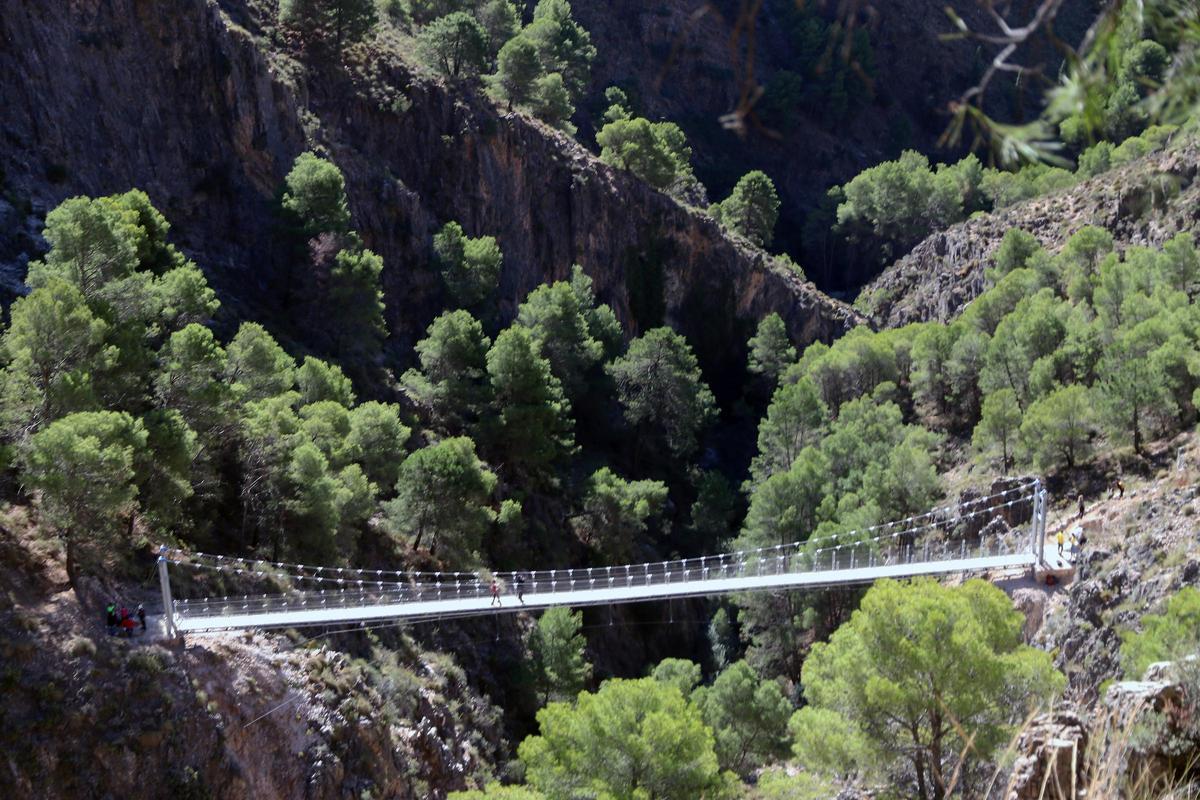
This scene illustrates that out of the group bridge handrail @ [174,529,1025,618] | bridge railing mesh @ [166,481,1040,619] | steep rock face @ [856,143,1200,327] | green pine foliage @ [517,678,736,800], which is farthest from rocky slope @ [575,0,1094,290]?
green pine foliage @ [517,678,736,800]

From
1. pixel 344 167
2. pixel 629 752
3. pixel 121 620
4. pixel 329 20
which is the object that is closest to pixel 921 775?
pixel 629 752

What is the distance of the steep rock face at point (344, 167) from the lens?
40.2m

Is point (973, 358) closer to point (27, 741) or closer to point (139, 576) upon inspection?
point (139, 576)

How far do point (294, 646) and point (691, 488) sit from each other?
2661cm

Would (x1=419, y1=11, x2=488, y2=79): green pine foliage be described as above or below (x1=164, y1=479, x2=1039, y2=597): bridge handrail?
above

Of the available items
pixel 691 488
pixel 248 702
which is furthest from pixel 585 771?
pixel 691 488

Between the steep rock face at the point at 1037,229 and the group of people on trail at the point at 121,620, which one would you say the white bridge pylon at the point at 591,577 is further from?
the steep rock face at the point at 1037,229

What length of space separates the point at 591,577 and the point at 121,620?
1256 centimetres

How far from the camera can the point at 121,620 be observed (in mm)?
21984

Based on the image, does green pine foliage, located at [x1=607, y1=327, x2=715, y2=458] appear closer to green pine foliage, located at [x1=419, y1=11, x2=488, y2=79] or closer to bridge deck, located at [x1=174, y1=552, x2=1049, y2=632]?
green pine foliage, located at [x1=419, y1=11, x2=488, y2=79]

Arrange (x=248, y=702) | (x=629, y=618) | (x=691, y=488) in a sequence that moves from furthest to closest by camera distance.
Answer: (x=691, y=488) < (x=629, y=618) < (x=248, y=702)

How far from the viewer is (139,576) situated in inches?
965

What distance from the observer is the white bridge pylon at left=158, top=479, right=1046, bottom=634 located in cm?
2483

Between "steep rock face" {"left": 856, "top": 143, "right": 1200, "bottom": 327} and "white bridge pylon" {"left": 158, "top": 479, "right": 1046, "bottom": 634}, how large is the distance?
59.8ft
